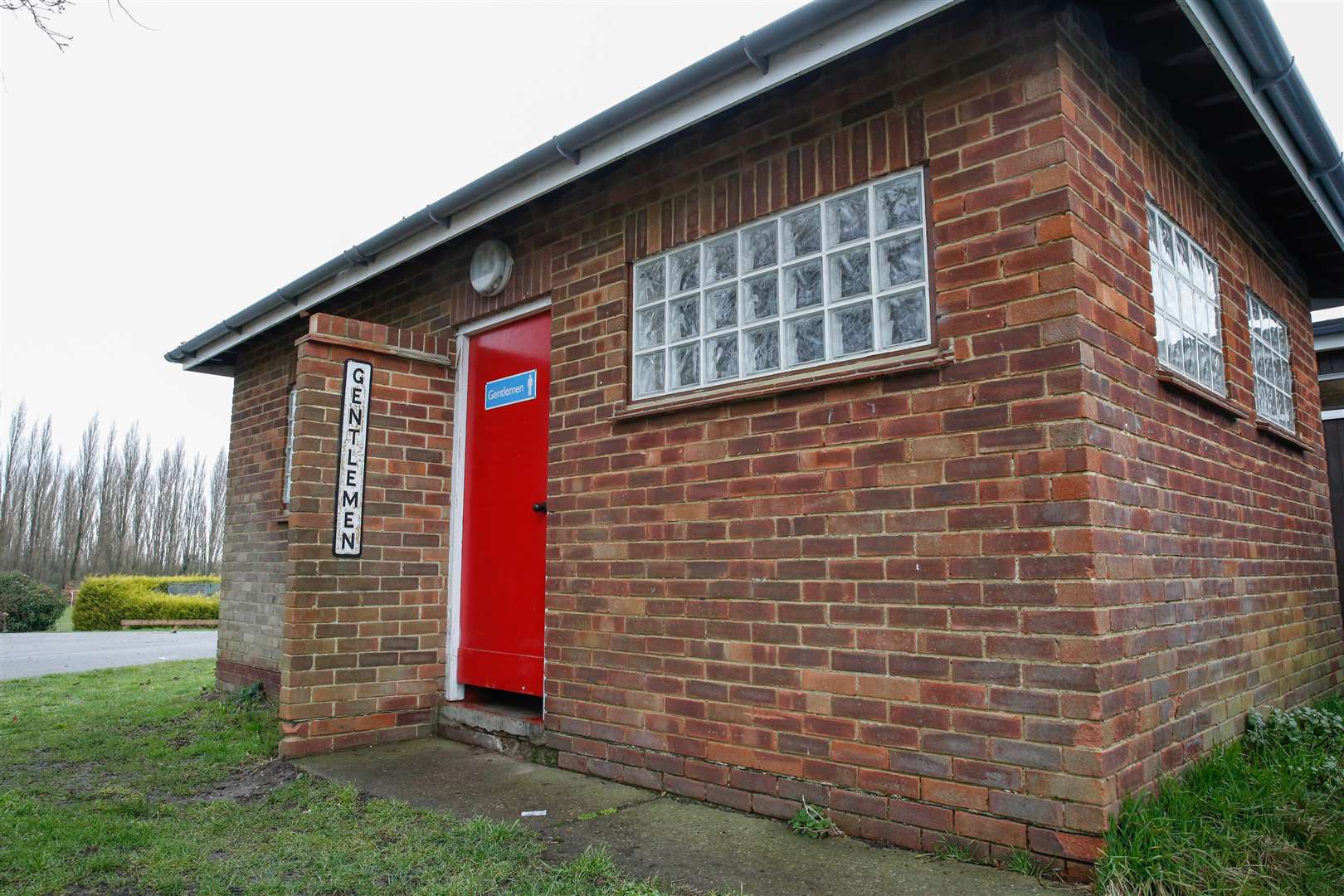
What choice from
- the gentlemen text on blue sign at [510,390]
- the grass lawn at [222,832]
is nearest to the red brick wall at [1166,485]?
the grass lawn at [222,832]

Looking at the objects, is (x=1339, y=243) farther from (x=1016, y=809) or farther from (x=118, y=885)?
(x=118, y=885)

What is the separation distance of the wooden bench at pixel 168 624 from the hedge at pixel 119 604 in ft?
0.29

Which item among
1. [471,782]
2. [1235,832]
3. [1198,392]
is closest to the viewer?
[1235,832]

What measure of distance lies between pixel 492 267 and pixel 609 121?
1.78m

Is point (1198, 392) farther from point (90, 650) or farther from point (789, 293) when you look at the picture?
point (90, 650)

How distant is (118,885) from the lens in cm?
331

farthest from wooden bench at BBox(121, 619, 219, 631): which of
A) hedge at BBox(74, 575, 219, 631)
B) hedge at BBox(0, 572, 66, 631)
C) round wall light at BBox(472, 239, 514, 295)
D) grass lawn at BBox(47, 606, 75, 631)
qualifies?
round wall light at BBox(472, 239, 514, 295)

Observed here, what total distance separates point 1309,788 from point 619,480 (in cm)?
344

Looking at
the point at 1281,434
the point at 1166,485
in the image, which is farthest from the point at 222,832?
the point at 1281,434

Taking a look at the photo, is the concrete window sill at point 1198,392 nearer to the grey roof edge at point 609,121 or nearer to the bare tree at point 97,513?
the grey roof edge at point 609,121

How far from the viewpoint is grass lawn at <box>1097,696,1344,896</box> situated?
275cm

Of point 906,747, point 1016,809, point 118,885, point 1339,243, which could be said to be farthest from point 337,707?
point 1339,243

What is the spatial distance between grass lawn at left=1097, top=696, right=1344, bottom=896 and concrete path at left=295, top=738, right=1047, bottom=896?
13.5 inches

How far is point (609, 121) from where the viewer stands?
427cm
